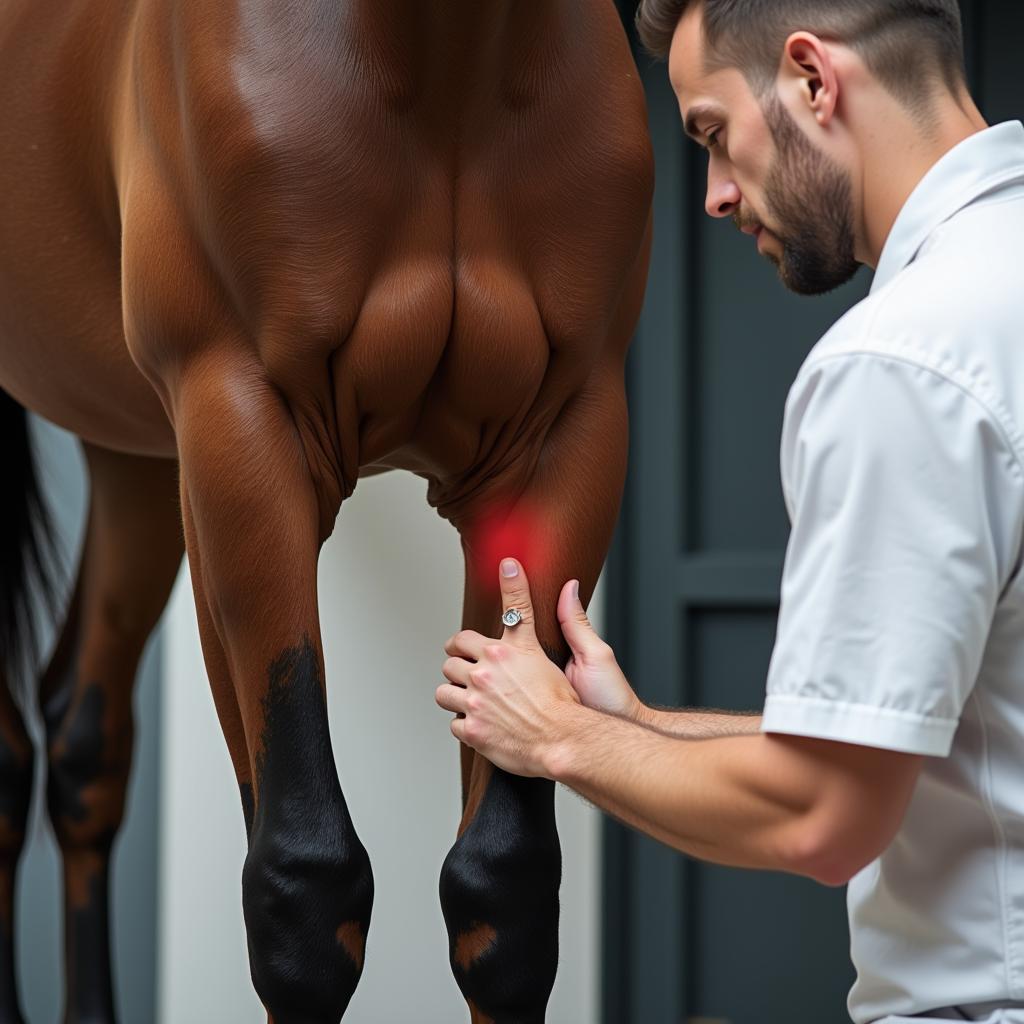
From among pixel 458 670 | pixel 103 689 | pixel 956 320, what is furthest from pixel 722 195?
pixel 103 689

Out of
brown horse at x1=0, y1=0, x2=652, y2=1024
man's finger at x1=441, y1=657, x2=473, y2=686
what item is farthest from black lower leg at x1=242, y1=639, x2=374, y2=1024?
man's finger at x1=441, y1=657, x2=473, y2=686

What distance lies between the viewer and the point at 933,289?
80 centimetres

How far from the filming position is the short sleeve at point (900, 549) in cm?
76

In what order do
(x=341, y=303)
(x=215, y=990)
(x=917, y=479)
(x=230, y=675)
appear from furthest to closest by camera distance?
1. (x=215, y=990)
2. (x=230, y=675)
3. (x=341, y=303)
4. (x=917, y=479)

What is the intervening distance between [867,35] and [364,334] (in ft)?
1.20

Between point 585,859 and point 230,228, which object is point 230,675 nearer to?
point 230,228

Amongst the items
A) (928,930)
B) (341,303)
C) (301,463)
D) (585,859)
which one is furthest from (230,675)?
(585,859)

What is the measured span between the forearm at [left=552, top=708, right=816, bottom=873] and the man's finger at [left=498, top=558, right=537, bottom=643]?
0.09m

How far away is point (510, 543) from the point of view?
1109 mm

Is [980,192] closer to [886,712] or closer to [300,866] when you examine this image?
[886,712]

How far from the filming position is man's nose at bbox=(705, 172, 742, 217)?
102 cm

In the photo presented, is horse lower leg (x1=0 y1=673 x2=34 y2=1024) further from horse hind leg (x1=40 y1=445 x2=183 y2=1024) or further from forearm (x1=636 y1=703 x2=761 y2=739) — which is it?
forearm (x1=636 y1=703 x2=761 y2=739)

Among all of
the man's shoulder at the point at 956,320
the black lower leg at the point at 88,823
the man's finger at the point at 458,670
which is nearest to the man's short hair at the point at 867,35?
the man's shoulder at the point at 956,320

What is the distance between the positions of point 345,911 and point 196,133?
54cm
